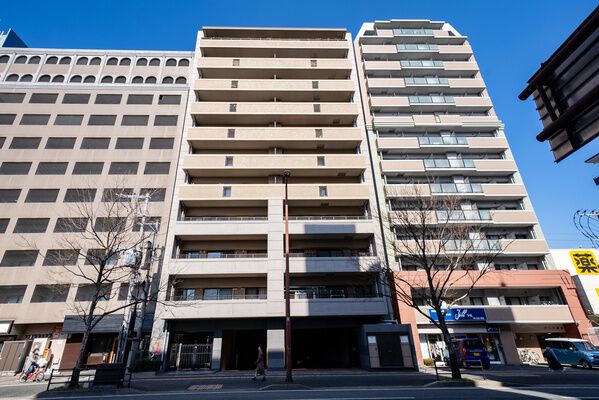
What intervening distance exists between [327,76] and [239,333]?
30890 millimetres

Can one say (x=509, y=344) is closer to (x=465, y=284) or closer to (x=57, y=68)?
(x=465, y=284)

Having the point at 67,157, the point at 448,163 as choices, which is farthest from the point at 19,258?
the point at 448,163

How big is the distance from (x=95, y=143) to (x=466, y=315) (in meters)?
41.6

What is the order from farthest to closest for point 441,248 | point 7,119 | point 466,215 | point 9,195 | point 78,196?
point 7,119
point 9,195
point 78,196
point 466,215
point 441,248

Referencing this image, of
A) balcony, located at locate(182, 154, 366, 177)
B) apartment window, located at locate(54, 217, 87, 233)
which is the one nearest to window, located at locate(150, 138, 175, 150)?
balcony, located at locate(182, 154, 366, 177)

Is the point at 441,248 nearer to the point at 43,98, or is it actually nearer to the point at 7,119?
the point at 43,98

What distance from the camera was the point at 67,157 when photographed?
1266 inches

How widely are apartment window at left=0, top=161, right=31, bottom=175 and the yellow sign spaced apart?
56728 millimetres

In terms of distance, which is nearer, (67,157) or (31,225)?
(31,225)

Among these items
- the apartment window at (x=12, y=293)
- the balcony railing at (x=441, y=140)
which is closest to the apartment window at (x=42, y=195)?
the apartment window at (x=12, y=293)

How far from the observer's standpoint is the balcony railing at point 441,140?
1319 inches

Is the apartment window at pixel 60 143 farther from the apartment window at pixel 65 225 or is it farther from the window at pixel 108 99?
the apartment window at pixel 65 225

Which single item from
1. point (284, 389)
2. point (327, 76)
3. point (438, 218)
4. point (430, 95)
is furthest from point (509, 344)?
point (327, 76)

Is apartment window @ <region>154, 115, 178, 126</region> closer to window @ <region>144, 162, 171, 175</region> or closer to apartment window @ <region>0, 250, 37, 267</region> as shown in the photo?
window @ <region>144, 162, 171, 175</region>
